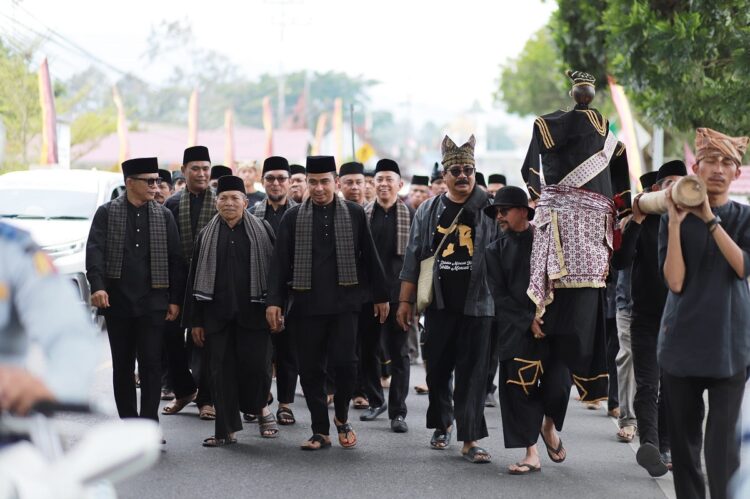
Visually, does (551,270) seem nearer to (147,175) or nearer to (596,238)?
(596,238)

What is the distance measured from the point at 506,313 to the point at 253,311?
2097mm

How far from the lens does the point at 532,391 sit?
8.02 meters

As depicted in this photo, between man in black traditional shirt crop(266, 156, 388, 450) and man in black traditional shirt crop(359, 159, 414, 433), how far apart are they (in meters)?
0.84

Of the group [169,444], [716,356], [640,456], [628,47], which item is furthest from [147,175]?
[628,47]

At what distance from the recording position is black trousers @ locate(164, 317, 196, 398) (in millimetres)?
10625

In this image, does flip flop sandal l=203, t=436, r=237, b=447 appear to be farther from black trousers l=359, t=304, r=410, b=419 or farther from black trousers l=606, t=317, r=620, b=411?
black trousers l=606, t=317, r=620, b=411

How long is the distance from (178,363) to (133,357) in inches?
78.7

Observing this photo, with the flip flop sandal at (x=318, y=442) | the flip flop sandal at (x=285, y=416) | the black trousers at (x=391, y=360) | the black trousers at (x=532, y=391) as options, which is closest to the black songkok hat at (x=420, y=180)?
the black trousers at (x=391, y=360)

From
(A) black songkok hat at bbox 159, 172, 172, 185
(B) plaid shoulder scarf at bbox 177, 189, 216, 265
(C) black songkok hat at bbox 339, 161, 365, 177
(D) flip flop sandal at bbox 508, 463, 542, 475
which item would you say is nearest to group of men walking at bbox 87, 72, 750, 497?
(D) flip flop sandal at bbox 508, 463, 542, 475

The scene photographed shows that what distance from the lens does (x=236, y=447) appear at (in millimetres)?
9000

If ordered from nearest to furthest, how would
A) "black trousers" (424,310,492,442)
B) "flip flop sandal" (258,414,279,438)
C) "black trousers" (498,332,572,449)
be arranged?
1. "black trousers" (498,332,572,449)
2. "black trousers" (424,310,492,442)
3. "flip flop sandal" (258,414,279,438)

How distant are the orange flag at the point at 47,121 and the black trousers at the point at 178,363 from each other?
49.1 feet

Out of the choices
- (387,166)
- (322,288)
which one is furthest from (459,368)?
(387,166)

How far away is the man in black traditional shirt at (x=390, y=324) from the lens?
9992mm
